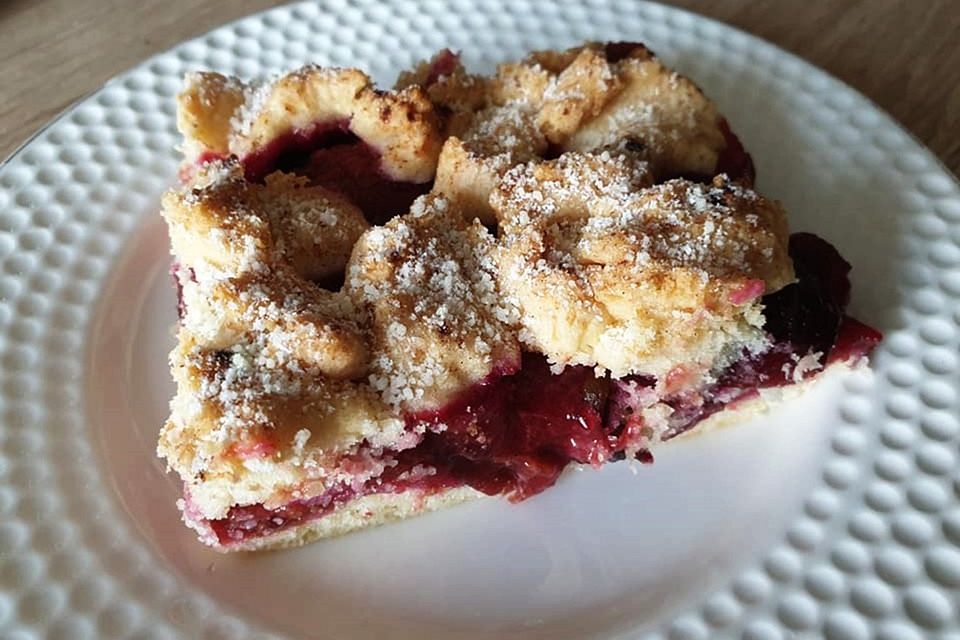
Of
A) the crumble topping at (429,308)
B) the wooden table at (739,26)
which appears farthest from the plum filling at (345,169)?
the wooden table at (739,26)

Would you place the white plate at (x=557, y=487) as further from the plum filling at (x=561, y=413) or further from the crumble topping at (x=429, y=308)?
the crumble topping at (x=429, y=308)

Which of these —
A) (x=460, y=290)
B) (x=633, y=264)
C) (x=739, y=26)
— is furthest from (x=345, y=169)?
(x=739, y=26)

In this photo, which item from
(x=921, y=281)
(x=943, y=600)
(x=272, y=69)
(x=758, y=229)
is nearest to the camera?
(x=943, y=600)

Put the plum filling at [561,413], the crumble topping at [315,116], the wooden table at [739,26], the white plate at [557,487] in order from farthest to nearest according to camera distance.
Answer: the wooden table at [739,26], the crumble topping at [315,116], the plum filling at [561,413], the white plate at [557,487]

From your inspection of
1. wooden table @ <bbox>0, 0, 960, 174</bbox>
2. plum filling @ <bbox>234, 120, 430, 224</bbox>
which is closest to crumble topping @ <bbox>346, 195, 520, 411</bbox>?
plum filling @ <bbox>234, 120, 430, 224</bbox>

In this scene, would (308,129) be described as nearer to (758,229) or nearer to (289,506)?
(289,506)

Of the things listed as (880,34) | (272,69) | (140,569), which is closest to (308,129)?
(272,69)
